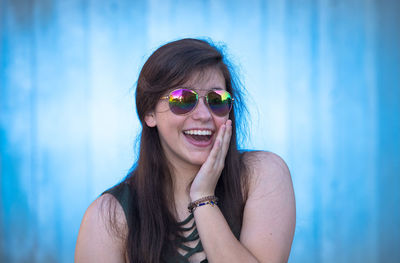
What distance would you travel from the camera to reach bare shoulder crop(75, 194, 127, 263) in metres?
1.78

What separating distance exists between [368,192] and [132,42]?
2875 mm

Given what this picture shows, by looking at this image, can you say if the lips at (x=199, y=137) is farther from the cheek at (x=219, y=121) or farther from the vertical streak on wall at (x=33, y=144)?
the vertical streak on wall at (x=33, y=144)

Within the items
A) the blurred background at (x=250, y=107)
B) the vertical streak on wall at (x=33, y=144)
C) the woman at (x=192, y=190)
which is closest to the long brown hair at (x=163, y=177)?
the woman at (x=192, y=190)

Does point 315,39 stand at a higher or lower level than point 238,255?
higher

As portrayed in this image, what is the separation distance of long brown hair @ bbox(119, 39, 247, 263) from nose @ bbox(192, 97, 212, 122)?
0.13m

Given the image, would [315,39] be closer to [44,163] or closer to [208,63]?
[208,63]

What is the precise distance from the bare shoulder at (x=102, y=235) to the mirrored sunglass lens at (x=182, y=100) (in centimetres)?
55

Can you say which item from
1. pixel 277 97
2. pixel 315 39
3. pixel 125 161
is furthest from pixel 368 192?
pixel 125 161

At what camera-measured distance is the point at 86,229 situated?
1.83m

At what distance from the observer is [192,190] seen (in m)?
1.79

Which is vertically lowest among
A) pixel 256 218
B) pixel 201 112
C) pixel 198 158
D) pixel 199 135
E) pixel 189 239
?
pixel 189 239

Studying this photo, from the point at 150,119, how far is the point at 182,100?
0.28 m

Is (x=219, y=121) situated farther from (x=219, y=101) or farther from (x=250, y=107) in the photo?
(x=250, y=107)

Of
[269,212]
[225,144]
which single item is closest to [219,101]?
[225,144]
